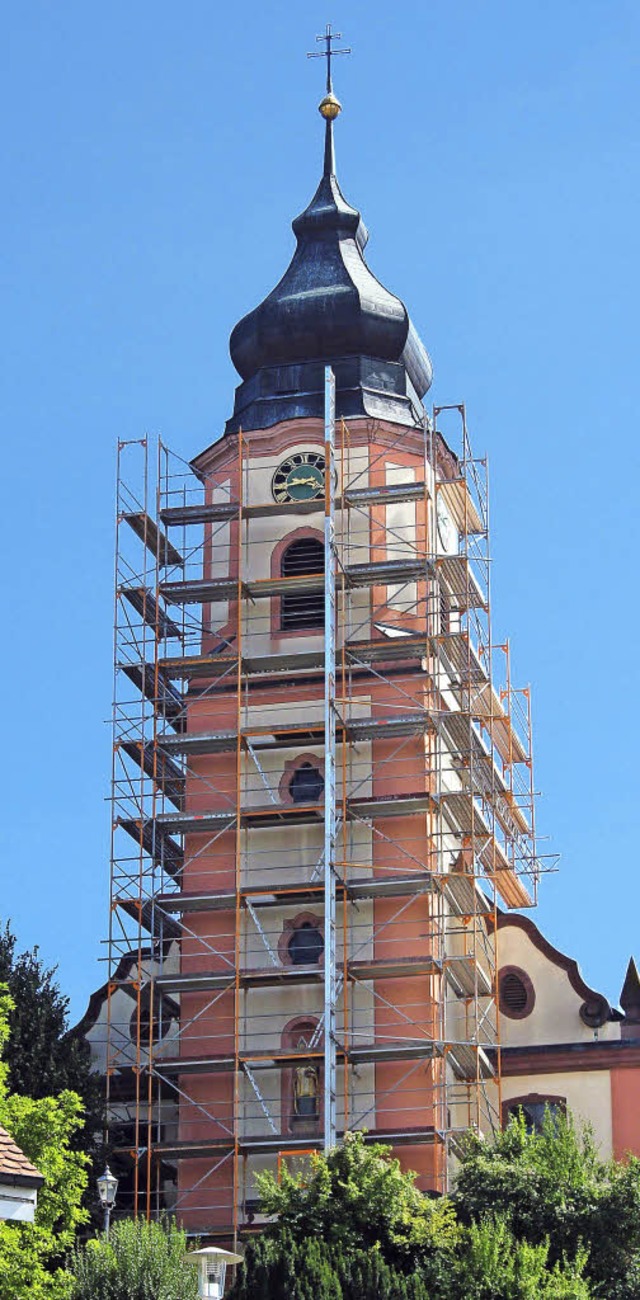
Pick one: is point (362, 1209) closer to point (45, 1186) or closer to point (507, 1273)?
point (507, 1273)

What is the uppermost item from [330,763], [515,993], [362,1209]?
[330,763]

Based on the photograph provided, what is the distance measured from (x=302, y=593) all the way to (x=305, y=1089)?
9567mm

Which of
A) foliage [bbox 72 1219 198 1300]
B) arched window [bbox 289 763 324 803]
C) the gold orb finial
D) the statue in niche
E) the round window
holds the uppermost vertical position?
the gold orb finial

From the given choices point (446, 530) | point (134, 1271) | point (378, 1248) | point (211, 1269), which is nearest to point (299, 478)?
point (446, 530)

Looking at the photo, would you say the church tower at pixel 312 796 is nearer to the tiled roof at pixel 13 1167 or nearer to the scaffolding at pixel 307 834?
the scaffolding at pixel 307 834

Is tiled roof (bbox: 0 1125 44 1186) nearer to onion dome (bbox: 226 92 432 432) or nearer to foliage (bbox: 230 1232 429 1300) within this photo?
foliage (bbox: 230 1232 429 1300)

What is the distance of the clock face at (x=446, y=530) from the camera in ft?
193

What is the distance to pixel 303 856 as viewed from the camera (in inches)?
2137

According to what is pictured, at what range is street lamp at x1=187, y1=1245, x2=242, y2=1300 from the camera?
4119 cm

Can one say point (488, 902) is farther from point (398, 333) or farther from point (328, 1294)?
point (328, 1294)

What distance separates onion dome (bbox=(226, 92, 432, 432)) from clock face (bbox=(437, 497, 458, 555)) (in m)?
1.85

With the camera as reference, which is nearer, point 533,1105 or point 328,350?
point 533,1105

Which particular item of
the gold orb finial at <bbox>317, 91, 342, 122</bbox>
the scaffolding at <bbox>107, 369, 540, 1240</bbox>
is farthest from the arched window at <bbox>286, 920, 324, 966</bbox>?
the gold orb finial at <bbox>317, 91, 342, 122</bbox>

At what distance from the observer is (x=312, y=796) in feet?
180
